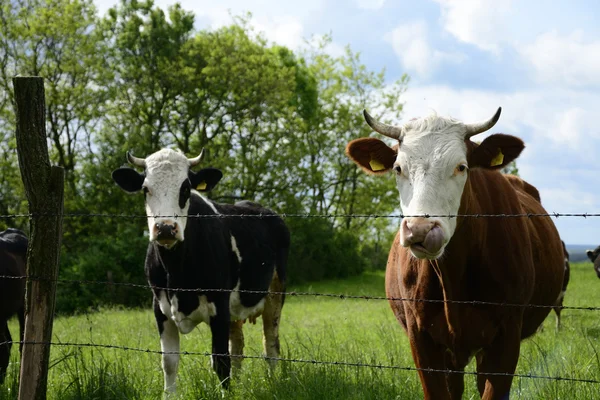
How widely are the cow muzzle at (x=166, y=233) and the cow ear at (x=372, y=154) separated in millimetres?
2142

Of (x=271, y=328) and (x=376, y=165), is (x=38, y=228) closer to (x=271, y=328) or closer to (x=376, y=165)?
(x=376, y=165)

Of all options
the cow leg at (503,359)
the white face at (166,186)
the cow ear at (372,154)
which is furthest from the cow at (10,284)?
the cow leg at (503,359)

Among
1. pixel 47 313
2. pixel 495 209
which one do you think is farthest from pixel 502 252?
pixel 47 313

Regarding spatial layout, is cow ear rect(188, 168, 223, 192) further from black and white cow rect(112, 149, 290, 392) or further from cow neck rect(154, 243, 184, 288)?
cow neck rect(154, 243, 184, 288)

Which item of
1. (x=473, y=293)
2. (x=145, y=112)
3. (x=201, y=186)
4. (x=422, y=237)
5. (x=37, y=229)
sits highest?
(x=145, y=112)

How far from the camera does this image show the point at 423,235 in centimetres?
380

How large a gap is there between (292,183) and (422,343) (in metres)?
27.6

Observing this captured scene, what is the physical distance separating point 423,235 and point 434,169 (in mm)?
576

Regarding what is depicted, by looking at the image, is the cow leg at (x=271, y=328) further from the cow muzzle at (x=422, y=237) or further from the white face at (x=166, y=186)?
the cow muzzle at (x=422, y=237)

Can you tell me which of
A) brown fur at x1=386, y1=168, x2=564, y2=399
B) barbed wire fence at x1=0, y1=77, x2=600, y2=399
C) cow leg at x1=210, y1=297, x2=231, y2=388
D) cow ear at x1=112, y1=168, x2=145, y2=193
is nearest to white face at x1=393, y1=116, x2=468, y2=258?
brown fur at x1=386, y1=168, x2=564, y2=399

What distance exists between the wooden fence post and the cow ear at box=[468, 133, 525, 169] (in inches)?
108

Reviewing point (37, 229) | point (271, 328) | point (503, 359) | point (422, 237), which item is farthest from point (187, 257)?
point (422, 237)

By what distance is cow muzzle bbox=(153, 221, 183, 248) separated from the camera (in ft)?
21.1

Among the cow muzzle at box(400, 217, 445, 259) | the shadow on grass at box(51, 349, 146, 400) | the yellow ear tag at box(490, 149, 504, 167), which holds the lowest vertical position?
the shadow on grass at box(51, 349, 146, 400)
